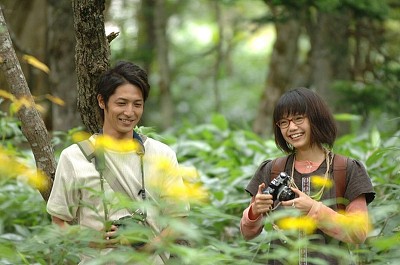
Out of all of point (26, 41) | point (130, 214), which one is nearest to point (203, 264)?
point (130, 214)

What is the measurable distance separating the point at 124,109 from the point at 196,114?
37.4ft

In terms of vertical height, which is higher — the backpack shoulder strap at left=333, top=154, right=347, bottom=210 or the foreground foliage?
the backpack shoulder strap at left=333, top=154, right=347, bottom=210

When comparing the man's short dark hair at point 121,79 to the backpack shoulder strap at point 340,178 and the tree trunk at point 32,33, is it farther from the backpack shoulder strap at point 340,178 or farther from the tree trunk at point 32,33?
the tree trunk at point 32,33

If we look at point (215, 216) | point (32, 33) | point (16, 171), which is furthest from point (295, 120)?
point (32, 33)

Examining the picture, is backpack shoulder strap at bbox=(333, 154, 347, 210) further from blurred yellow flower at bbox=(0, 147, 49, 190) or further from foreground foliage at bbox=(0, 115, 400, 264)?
blurred yellow flower at bbox=(0, 147, 49, 190)

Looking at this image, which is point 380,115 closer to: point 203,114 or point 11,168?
point 203,114

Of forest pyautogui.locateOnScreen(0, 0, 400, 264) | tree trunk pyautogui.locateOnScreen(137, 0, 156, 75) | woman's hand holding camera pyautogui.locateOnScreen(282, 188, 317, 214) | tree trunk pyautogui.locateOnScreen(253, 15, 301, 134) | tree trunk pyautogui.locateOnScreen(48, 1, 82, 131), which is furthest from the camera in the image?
tree trunk pyautogui.locateOnScreen(137, 0, 156, 75)

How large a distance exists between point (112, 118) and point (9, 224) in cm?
202

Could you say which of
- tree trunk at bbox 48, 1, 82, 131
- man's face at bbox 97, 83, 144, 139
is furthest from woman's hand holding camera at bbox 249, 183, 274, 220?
tree trunk at bbox 48, 1, 82, 131

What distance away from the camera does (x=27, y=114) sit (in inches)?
157

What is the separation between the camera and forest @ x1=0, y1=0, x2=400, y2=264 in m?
3.08

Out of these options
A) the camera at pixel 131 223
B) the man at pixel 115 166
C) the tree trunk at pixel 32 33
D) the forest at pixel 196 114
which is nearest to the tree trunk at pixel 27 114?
the forest at pixel 196 114

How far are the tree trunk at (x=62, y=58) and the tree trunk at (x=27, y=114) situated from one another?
3.40 m

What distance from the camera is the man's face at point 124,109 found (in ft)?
11.4
